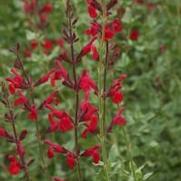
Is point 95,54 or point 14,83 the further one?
point 14,83

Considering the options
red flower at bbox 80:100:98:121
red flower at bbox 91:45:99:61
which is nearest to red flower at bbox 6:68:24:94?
red flower at bbox 80:100:98:121

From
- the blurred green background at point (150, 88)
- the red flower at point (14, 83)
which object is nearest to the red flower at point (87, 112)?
the red flower at point (14, 83)

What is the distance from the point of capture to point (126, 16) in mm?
4488

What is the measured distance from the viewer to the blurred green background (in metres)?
4.30

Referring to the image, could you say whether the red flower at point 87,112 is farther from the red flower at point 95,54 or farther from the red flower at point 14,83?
the red flower at point 14,83

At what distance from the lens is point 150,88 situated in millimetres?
5227

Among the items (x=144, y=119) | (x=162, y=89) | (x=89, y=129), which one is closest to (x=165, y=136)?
(x=162, y=89)

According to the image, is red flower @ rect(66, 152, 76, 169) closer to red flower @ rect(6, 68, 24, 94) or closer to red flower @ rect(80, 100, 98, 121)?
red flower @ rect(80, 100, 98, 121)

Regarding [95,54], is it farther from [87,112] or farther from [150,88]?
[150,88]

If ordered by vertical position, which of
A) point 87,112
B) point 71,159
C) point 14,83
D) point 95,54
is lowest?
point 71,159

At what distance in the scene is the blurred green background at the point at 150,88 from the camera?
430 centimetres

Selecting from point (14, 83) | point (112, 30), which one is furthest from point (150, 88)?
point (14, 83)

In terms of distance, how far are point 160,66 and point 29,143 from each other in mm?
1329

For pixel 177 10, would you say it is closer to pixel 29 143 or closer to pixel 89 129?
pixel 29 143
